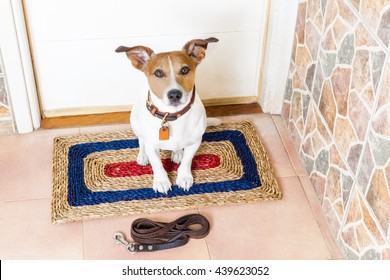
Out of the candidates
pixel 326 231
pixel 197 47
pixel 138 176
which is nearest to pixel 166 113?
pixel 197 47

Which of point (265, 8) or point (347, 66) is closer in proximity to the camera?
point (347, 66)

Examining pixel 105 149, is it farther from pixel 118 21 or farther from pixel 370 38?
pixel 370 38

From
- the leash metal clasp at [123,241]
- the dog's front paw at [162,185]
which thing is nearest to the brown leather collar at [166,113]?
the dog's front paw at [162,185]

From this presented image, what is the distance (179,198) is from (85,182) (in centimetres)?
39

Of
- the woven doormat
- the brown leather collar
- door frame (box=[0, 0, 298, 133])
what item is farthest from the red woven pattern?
door frame (box=[0, 0, 298, 133])

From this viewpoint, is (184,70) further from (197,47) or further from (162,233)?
(162,233)

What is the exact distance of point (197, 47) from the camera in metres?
1.88

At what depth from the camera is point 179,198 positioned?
2.02 metres

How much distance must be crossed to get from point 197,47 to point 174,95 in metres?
0.23

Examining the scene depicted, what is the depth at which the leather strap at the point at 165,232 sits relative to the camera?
184 centimetres

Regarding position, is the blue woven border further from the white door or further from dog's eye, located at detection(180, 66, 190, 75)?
dog's eye, located at detection(180, 66, 190, 75)

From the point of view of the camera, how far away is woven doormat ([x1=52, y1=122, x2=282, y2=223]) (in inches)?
78.2

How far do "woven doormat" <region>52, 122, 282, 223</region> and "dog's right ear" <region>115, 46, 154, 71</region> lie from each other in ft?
1.60

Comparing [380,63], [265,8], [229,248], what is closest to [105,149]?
[229,248]
